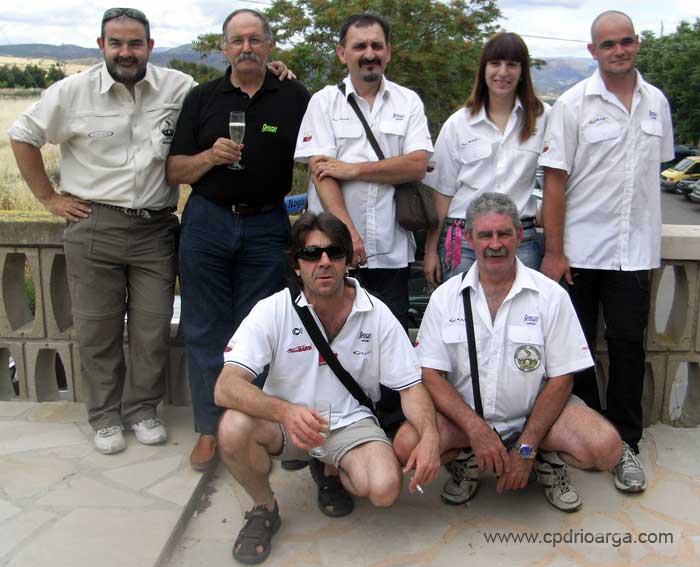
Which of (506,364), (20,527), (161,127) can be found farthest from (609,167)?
(20,527)

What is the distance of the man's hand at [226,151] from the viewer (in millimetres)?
3742

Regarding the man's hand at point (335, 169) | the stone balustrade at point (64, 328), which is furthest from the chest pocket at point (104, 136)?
the man's hand at point (335, 169)

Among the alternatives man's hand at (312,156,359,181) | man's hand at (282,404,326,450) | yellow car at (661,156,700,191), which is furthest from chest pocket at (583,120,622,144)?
yellow car at (661,156,700,191)

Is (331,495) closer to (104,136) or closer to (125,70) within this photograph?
(104,136)

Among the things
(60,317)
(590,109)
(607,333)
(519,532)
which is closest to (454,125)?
Result: (590,109)

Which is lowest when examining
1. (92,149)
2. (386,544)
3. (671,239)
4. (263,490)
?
(386,544)

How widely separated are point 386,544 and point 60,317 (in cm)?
255

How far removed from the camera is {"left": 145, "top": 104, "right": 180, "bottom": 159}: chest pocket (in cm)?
407

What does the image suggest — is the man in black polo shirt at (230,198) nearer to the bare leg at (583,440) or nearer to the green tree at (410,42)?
the bare leg at (583,440)

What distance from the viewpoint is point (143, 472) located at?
13.0ft

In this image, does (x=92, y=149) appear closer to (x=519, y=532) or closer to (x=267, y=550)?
(x=267, y=550)

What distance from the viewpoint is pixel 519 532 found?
3.52 m

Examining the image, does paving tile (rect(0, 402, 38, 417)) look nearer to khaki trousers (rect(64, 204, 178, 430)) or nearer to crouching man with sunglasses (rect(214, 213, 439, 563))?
khaki trousers (rect(64, 204, 178, 430))

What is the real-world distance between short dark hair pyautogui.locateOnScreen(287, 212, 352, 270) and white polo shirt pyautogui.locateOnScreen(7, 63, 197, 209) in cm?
115
